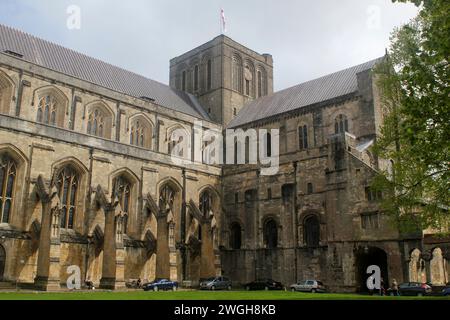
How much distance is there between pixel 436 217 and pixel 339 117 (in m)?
20.9

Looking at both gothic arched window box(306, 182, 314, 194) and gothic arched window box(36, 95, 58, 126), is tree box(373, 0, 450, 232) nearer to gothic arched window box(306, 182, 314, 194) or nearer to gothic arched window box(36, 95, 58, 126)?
gothic arched window box(306, 182, 314, 194)

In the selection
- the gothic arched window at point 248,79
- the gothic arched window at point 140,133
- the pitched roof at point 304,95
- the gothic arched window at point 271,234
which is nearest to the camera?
the gothic arched window at point 271,234

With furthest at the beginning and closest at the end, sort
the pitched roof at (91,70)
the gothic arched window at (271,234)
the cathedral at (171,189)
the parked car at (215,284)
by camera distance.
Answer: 1. the gothic arched window at (271,234)
2. the pitched roof at (91,70)
3. the parked car at (215,284)
4. the cathedral at (171,189)

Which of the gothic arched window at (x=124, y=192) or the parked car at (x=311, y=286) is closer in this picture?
the parked car at (x=311, y=286)

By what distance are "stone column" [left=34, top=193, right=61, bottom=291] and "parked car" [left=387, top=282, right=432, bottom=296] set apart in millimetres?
18666

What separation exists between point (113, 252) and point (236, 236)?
42.5 ft

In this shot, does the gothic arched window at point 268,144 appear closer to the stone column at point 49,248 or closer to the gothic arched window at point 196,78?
the gothic arched window at point 196,78

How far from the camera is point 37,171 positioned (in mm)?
28172

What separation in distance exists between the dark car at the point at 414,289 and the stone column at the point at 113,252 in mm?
16396

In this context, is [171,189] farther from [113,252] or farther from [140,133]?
[113,252]

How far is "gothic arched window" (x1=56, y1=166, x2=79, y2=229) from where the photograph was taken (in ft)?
98.4

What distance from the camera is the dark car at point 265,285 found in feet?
108

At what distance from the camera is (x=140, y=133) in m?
39.7

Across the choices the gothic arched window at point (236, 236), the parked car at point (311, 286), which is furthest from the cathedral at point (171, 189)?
the parked car at point (311, 286)
